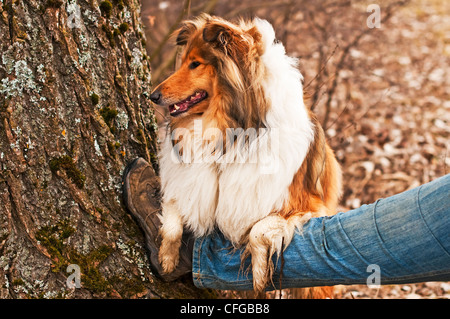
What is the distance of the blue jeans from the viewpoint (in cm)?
182

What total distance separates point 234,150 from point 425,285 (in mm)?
2125

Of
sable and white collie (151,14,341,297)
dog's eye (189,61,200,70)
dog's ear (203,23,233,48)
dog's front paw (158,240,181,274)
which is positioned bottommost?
dog's front paw (158,240,181,274)

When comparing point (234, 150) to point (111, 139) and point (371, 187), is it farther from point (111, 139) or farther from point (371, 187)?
point (371, 187)

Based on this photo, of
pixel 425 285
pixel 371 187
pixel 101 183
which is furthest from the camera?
pixel 371 187

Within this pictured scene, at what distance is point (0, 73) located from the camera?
6.48 feet

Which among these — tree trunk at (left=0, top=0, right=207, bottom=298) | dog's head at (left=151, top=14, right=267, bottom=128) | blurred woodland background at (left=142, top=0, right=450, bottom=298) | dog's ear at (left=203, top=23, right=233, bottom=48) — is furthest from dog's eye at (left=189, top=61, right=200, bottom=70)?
blurred woodland background at (left=142, top=0, right=450, bottom=298)

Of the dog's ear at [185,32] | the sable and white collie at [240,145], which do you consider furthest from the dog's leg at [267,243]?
the dog's ear at [185,32]

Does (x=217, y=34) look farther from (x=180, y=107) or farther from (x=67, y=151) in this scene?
(x=67, y=151)

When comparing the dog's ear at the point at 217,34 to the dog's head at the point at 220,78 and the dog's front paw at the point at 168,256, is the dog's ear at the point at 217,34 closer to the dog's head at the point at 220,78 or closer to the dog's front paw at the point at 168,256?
the dog's head at the point at 220,78

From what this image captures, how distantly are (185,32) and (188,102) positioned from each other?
1.52ft

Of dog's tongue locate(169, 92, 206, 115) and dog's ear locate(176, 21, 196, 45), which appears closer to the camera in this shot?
dog's tongue locate(169, 92, 206, 115)

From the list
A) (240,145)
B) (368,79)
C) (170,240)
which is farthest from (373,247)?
(368,79)

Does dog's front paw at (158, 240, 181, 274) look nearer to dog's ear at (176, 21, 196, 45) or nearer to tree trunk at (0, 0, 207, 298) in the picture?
tree trunk at (0, 0, 207, 298)
